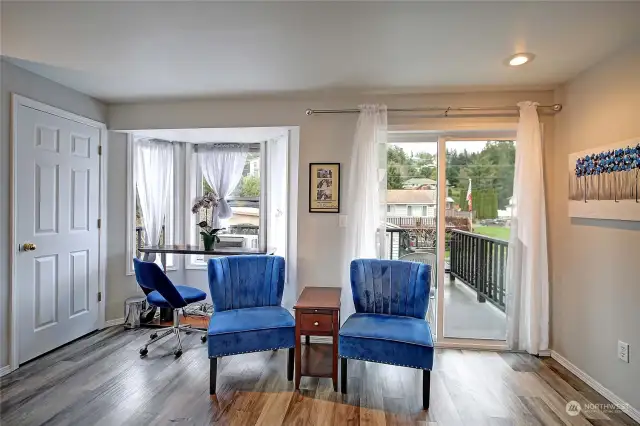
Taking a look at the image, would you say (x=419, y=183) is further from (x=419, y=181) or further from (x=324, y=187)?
(x=324, y=187)

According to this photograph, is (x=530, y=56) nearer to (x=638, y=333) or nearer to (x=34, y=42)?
(x=638, y=333)

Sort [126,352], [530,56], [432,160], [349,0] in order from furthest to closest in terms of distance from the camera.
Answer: [432,160], [126,352], [530,56], [349,0]

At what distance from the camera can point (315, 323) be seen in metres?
2.45

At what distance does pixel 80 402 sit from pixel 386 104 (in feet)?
11.0

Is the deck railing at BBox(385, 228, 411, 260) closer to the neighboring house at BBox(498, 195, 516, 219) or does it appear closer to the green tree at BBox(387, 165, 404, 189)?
the green tree at BBox(387, 165, 404, 189)

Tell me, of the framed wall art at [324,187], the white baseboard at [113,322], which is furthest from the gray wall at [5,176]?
the framed wall art at [324,187]

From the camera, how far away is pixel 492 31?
2.07 meters

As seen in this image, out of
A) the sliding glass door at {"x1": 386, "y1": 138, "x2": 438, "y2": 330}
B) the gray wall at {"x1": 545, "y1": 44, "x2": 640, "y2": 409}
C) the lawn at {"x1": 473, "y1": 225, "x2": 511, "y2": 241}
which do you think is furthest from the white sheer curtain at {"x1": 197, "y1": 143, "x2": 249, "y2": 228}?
the gray wall at {"x1": 545, "y1": 44, "x2": 640, "y2": 409}

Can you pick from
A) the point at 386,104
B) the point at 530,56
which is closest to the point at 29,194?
the point at 386,104

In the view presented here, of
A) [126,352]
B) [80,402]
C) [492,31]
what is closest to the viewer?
[492,31]

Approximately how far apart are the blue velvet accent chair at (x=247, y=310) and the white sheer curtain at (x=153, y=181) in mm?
1569

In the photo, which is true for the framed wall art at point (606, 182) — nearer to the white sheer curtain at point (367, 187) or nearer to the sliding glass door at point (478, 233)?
the sliding glass door at point (478, 233)

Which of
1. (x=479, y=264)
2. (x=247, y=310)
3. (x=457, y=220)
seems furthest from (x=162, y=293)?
(x=479, y=264)

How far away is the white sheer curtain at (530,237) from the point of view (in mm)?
2908
